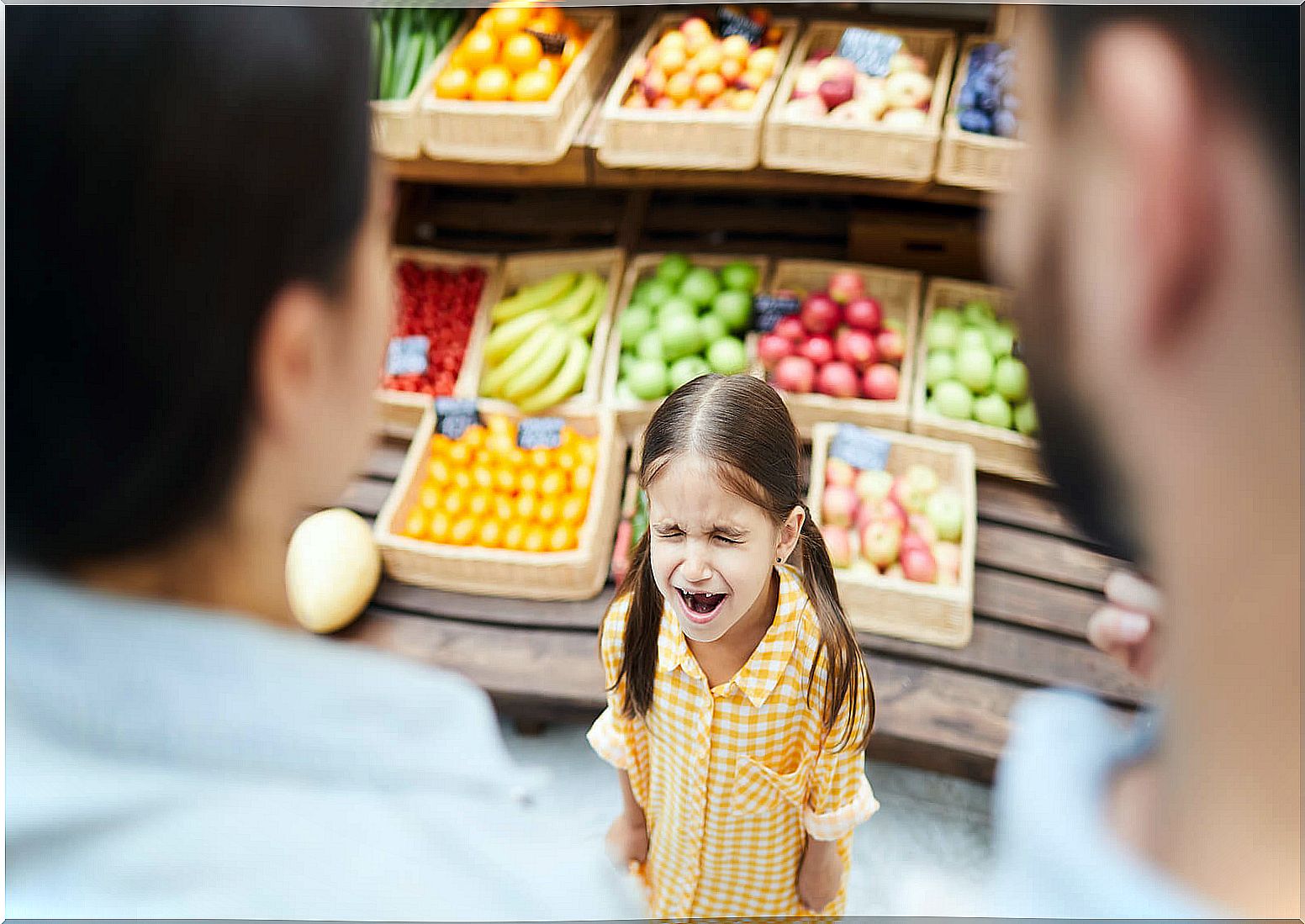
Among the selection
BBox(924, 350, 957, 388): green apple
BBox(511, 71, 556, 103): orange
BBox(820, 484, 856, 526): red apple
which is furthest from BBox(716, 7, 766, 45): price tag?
BBox(820, 484, 856, 526): red apple

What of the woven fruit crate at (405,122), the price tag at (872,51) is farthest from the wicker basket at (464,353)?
the price tag at (872,51)

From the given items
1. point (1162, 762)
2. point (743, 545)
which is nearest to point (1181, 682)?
point (1162, 762)

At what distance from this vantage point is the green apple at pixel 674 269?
8.13 feet

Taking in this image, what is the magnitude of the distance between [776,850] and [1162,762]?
2.08ft

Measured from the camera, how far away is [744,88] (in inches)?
86.0

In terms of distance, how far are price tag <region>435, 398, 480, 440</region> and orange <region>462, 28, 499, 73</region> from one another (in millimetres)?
770

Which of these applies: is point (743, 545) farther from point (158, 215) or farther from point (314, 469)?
point (158, 215)

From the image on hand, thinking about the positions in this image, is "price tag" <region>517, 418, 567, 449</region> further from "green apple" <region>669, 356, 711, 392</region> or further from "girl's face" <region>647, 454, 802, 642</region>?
"girl's face" <region>647, 454, 802, 642</region>

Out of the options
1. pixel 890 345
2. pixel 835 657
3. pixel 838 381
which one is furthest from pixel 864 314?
pixel 835 657

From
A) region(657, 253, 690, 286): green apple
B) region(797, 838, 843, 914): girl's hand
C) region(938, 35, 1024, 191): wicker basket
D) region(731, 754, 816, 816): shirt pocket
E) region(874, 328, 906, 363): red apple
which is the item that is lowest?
region(797, 838, 843, 914): girl's hand

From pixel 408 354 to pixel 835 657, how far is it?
5.04 feet

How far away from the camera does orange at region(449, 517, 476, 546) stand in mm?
2189

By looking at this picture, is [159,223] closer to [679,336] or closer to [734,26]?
[679,336]

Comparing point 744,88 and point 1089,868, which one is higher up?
point 744,88
